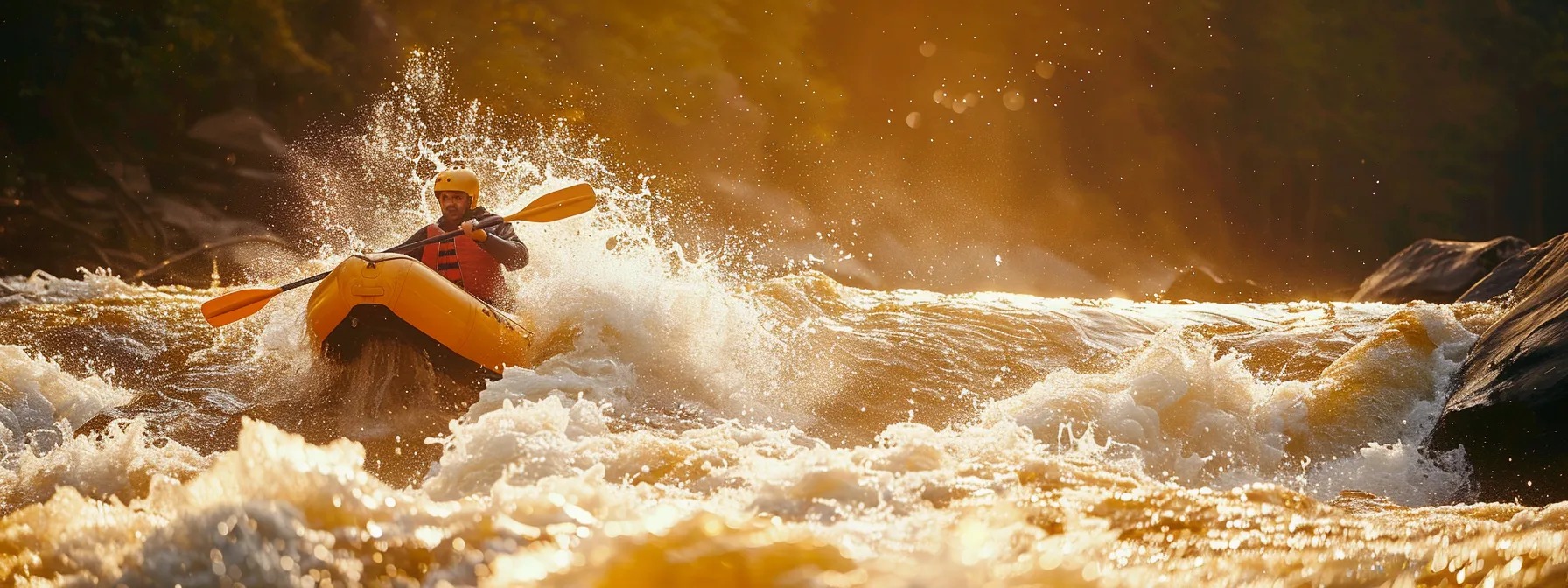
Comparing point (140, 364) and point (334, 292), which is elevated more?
point (140, 364)

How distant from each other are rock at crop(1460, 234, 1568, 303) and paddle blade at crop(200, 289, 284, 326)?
8644 millimetres

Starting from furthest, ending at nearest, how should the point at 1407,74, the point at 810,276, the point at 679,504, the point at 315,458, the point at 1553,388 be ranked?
the point at 1407,74 → the point at 810,276 → the point at 1553,388 → the point at 679,504 → the point at 315,458

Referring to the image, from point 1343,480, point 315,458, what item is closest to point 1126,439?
point 1343,480

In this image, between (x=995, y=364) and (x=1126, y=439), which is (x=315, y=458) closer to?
(x=1126, y=439)

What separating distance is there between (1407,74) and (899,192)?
404 inches

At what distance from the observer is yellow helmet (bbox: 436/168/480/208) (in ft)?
19.5

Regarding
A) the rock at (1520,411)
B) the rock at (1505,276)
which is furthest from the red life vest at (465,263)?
the rock at (1505,276)

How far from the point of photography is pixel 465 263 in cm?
563

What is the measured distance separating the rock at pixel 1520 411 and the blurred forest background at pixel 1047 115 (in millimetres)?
12643

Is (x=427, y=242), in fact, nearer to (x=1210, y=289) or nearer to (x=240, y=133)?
(x=240, y=133)

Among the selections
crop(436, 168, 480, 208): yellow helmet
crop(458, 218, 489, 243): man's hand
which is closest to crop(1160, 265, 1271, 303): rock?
crop(436, 168, 480, 208): yellow helmet

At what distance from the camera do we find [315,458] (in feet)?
8.25

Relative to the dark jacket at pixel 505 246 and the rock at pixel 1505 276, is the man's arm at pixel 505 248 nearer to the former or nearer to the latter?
the dark jacket at pixel 505 246

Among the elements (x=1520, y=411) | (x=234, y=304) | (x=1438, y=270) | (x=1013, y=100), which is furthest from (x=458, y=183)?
(x=1013, y=100)
